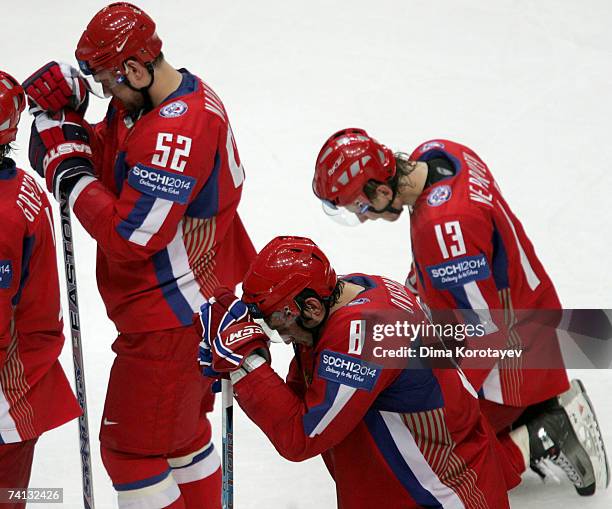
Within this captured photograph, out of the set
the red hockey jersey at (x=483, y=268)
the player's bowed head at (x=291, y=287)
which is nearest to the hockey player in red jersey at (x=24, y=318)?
the player's bowed head at (x=291, y=287)

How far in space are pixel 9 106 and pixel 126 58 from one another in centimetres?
34

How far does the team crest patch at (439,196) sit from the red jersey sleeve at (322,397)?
93cm

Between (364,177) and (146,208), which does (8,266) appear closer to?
(146,208)

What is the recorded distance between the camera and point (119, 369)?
315cm

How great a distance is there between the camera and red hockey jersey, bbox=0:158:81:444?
8.84 feet

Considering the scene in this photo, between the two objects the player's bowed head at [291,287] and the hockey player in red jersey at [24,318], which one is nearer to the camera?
the player's bowed head at [291,287]

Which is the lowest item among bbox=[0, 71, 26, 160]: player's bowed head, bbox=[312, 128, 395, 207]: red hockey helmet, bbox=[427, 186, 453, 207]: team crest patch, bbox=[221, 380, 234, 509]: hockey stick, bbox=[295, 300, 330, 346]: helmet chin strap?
bbox=[221, 380, 234, 509]: hockey stick

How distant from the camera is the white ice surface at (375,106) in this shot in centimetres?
459

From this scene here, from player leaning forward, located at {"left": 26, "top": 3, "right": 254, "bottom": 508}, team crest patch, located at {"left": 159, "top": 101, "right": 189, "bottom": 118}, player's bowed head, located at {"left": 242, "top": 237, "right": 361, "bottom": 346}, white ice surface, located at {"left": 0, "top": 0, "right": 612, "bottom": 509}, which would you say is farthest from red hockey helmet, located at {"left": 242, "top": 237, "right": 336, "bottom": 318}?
white ice surface, located at {"left": 0, "top": 0, "right": 612, "bottom": 509}

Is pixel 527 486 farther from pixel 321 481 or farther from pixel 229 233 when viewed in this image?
pixel 229 233

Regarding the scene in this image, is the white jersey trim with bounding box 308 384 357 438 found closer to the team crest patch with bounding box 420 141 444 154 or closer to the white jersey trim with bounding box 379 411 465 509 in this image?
the white jersey trim with bounding box 379 411 465 509

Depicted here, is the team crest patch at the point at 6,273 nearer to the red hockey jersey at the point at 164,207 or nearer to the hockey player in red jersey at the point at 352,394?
the red hockey jersey at the point at 164,207

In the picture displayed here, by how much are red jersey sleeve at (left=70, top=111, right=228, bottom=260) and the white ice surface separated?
1.19m

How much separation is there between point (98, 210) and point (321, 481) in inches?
54.8
